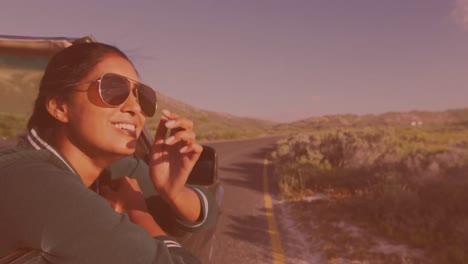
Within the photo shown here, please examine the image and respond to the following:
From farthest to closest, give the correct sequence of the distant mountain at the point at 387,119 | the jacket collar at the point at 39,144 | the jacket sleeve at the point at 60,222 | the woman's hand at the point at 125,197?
the distant mountain at the point at 387,119
the woman's hand at the point at 125,197
the jacket collar at the point at 39,144
the jacket sleeve at the point at 60,222

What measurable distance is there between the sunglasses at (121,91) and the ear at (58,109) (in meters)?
0.10

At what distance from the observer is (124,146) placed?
1.62m

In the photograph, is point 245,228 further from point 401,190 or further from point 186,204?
point 186,204

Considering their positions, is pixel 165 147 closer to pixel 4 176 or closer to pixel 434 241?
pixel 4 176

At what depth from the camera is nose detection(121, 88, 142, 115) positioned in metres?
1.70

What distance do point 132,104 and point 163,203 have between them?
0.84 meters

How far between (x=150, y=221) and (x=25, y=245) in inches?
26.2

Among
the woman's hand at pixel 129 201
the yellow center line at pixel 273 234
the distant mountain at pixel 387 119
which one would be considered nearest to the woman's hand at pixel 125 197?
the woman's hand at pixel 129 201

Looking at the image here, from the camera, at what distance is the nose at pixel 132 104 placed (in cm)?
170

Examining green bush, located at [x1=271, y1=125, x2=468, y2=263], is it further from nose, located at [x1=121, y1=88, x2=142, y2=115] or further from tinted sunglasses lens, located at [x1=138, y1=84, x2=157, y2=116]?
nose, located at [x1=121, y1=88, x2=142, y2=115]

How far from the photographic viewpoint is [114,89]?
62.9 inches

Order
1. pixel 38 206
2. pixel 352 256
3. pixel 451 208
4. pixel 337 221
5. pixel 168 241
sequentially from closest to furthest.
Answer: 1. pixel 38 206
2. pixel 168 241
3. pixel 352 256
4. pixel 451 208
5. pixel 337 221

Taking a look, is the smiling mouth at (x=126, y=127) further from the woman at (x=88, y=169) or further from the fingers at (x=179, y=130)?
the fingers at (x=179, y=130)

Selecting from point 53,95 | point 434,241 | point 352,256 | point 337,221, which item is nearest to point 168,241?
point 53,95
